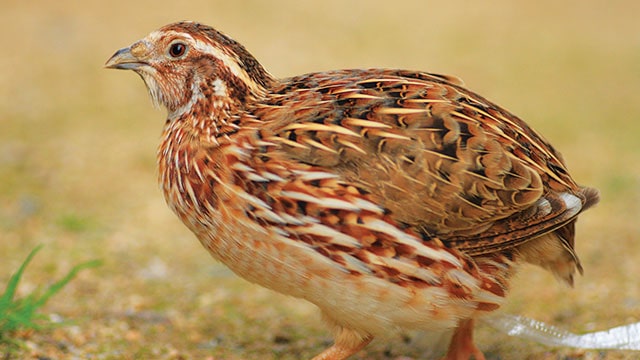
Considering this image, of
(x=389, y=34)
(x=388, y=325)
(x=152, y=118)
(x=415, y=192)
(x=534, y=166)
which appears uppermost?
(x=389, y=34)

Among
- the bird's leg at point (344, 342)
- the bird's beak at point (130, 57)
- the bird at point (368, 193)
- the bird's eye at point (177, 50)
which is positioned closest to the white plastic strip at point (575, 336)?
the bird at point (368, 193)

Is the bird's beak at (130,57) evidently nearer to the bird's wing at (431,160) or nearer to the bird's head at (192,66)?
the bird's head at (192,66)

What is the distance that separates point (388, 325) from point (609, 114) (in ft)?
22.8

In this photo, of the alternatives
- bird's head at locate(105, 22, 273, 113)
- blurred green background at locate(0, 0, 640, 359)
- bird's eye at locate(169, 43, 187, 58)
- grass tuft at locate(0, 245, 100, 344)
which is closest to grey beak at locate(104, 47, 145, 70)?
bird's head at locate(105, 22, 273, 113)

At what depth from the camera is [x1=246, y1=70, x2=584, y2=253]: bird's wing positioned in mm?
4367

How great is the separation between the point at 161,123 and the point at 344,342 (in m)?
5.76

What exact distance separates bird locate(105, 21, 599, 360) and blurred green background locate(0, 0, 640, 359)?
1.14 m

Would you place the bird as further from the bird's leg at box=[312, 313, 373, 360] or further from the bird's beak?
the bird's beak

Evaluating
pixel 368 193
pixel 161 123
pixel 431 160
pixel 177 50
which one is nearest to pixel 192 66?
pixel 177 50

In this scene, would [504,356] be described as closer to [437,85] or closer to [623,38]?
[437,85]

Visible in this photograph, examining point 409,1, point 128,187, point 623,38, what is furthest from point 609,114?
point 128,187

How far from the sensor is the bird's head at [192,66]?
15.8ft

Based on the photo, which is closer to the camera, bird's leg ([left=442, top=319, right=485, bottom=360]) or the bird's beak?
the bird's beak

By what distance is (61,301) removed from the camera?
614 centimetres
